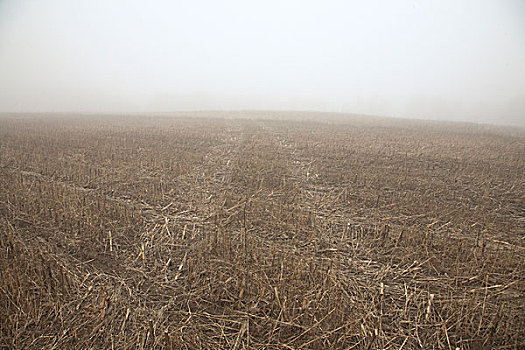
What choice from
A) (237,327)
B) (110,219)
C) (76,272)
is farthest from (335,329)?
(110,219)

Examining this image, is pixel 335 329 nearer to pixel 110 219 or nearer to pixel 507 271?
pixel 507 271

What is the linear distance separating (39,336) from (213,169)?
276 inches

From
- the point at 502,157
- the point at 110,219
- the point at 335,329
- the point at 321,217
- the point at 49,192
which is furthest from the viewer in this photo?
the point at 502,157

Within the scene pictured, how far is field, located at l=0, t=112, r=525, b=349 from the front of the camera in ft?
9.90

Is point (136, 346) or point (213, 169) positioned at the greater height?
point (213, 169)

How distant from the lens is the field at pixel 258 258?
9.90 ft

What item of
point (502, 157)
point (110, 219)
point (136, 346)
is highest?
point (502, 157)

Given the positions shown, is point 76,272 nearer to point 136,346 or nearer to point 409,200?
point 136,346

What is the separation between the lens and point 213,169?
31.2 feet

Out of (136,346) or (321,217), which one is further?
(321,217)

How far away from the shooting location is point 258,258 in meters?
4.33

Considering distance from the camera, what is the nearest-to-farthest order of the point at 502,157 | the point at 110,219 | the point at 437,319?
the point at 437,319, the point at 110,219, the point at 502,157

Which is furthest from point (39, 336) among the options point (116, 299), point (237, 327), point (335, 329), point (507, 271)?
point (507, 271)

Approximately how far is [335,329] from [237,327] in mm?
1173
